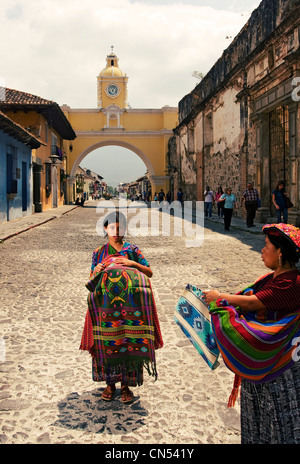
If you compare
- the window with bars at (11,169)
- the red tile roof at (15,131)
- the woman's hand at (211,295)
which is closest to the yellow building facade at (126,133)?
the red tile roof at (15,131)

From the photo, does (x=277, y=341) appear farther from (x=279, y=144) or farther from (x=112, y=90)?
(x=112, y=90)

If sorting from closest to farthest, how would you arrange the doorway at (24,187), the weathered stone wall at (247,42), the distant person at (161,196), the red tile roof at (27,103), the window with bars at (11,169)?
the weathered stone wall at (247,42), the window with bars at (11,169), the doorway at (24,187), the red tile roof at (27,103), the distant person at (161,196)

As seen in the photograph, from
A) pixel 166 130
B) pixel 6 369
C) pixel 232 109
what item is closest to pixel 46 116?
pixel 232 109

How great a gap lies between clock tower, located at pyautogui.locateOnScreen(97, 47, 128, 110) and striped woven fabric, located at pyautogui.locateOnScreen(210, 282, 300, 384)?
140ft

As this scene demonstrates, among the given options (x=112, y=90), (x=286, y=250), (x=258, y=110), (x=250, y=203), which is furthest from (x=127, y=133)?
(x=286, y=250)

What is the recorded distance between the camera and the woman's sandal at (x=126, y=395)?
263 cm

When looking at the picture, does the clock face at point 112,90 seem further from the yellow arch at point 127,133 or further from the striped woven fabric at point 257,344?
the striped woven fabric at point 257,344

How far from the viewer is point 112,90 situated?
43.6 metres

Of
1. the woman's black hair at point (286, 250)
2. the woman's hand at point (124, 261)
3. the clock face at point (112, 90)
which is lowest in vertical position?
the woman's hand at point (124, 261)

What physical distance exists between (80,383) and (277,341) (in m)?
1.63

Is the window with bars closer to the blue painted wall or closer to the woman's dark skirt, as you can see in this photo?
the blue painted wall

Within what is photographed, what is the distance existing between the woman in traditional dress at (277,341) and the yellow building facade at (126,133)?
35303 mm

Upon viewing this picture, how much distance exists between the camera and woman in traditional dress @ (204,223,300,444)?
1741 mm

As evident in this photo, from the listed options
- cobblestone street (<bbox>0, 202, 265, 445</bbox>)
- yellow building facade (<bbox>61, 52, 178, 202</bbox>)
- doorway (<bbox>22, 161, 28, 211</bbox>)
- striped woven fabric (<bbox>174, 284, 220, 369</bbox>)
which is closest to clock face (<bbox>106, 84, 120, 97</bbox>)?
yellow building facade (<bbox>61, 52, 178, 202</bbox>)
